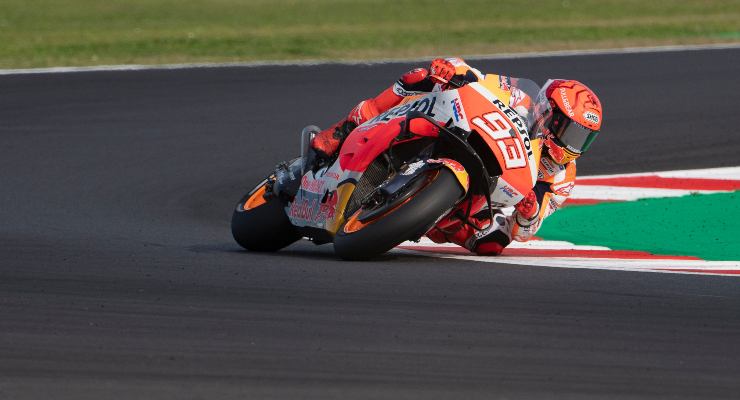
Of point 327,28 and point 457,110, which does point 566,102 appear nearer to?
point 457,110

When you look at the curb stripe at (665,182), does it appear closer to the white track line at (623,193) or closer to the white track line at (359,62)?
the white track line at (623,193)

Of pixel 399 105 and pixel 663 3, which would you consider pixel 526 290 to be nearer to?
pixel 399 105

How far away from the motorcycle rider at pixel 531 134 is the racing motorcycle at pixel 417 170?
0.25ft

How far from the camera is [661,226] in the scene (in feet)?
31.0

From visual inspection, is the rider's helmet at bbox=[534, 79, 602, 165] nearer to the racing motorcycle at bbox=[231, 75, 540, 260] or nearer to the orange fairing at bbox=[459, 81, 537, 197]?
the racing motorcycle at bbox=[231, 75, 540, 260]

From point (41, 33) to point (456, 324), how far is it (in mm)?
15265

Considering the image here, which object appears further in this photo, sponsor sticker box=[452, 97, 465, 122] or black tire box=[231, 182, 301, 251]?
black tire box=[231, 182, 301, 251]

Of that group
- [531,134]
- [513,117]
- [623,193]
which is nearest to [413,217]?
[513,117]

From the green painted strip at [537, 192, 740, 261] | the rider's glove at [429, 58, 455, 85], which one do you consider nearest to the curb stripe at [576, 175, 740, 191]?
the green painted strip at [537, 192, 740, 261]

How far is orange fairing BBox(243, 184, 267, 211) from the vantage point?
798 cm

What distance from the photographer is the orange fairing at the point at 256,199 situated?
798 cm

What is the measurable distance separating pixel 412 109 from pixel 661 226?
2.93 m

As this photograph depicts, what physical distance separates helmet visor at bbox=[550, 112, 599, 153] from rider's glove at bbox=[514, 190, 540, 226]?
36 centimetres

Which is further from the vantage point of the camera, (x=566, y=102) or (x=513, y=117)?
(x=566, y=102)
